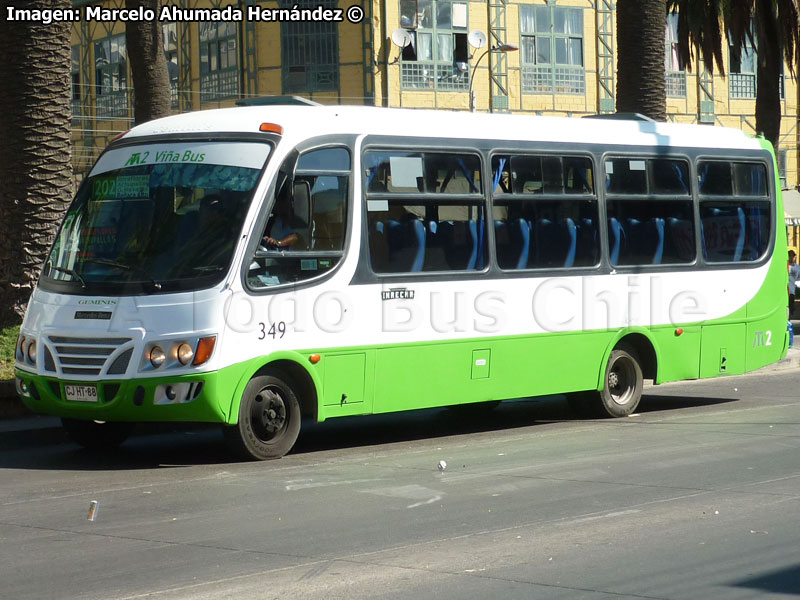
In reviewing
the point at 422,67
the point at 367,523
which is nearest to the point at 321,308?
the point at 367,523

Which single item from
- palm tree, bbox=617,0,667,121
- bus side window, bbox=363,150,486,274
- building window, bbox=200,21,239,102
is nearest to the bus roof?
A: bus side window, bbox=363,150,486,274

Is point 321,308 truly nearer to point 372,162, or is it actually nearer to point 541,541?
point 372,162

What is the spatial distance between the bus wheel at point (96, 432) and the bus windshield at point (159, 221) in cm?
Answer: 129

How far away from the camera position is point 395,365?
11.8 m

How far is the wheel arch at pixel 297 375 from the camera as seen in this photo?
10695 millimetres

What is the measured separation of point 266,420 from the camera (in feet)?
35.9

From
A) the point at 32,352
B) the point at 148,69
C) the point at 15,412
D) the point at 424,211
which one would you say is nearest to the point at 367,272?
the point at 424,211

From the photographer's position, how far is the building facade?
4100 cm

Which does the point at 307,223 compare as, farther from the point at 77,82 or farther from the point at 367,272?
the point at 77,82

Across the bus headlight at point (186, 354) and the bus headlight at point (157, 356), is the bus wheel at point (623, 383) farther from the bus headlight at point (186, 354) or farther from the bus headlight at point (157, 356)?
the bus headlight at point (157, 356)

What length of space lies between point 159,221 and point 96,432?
6.97 feet

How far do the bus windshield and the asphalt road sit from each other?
1553mm

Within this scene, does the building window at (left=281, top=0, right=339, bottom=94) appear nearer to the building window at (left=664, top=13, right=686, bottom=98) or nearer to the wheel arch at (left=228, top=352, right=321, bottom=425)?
the building window at (left=664, top=13, right=686, bottom=98)

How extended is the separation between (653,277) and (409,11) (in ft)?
93.9
